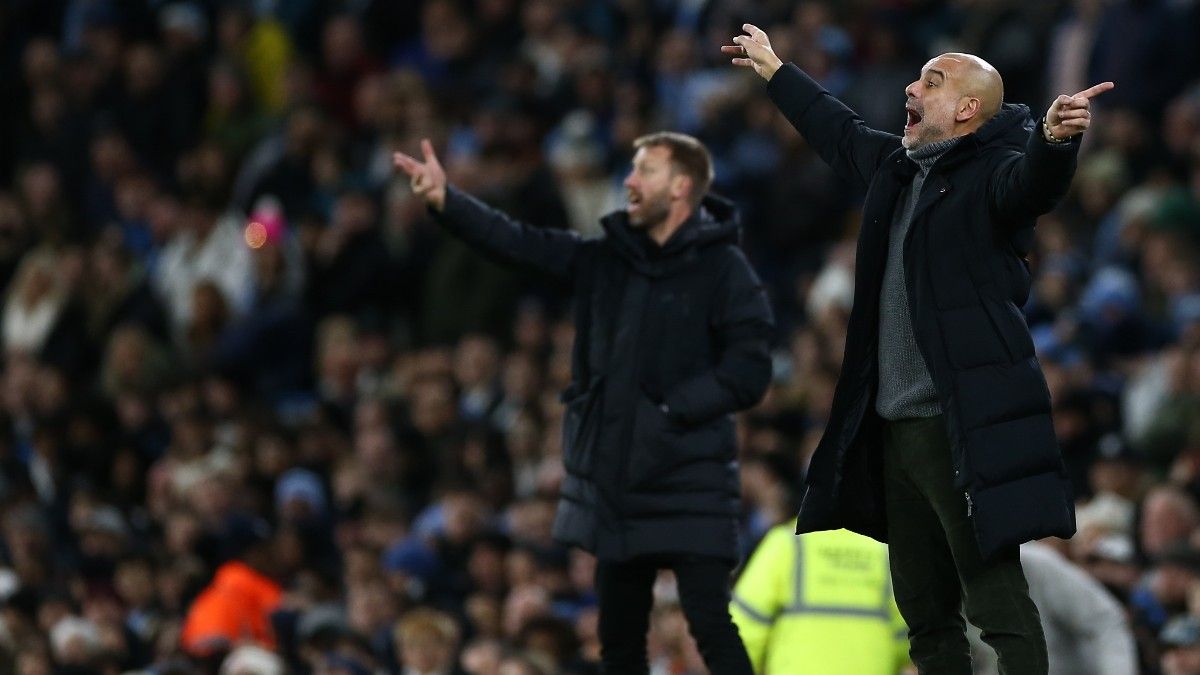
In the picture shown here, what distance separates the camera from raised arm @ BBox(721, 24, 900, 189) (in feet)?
19.1

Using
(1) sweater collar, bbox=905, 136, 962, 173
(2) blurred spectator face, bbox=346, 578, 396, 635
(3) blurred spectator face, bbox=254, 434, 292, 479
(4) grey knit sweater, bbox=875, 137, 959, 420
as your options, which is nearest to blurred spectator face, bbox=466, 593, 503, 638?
(2) blurred spectator face, bbox=346, 578, 396, 635

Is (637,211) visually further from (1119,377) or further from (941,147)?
(1119,377)

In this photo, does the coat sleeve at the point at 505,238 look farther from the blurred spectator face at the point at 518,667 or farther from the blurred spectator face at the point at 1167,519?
the blurred spectator face at the point at 1167,519

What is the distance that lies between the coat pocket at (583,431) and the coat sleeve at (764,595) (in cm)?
79

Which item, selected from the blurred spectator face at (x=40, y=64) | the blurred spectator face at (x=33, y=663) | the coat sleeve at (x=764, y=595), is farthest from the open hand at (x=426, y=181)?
the blurred spectator face at (x=40, y=64)

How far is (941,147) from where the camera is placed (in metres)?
5.46

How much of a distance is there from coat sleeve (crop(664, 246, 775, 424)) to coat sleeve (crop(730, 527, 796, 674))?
0.72 metres

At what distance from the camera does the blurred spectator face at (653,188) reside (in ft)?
22.7

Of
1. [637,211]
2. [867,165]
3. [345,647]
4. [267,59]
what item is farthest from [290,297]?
[867,165]

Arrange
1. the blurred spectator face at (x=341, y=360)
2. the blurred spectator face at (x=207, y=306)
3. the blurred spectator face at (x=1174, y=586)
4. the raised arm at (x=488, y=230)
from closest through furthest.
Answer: the raised arm at (x=488, y=230)
the blurred spectator face at (x=1174, y=586)
the blurred spectator face at (x=341, y=360)
the blurred spectator face at (x=207, y=306)

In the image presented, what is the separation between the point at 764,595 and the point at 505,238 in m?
1.44

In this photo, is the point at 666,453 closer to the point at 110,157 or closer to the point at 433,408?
the point at 433,408

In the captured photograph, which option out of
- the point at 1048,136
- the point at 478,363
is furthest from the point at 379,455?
the point at 1048,136

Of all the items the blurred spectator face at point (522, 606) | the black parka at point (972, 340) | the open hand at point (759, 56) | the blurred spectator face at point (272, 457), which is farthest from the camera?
the blurred spectator face at point (272, 457)
